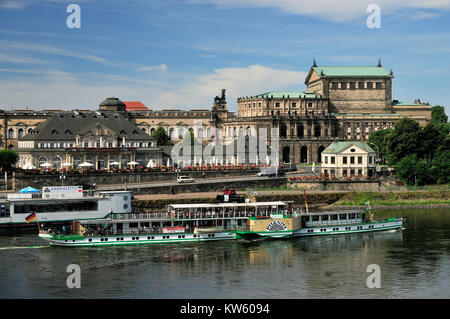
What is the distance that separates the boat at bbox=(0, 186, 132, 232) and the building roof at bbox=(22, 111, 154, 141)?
51616 mm

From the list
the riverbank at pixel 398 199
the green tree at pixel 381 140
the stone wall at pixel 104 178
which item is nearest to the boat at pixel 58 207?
the stone wall at pixel 104 178

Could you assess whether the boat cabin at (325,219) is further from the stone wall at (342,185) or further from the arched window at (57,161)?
the arched window at (57,161)

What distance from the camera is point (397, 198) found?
333 ft

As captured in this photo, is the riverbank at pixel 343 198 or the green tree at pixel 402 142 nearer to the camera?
the riverbank at pixel 343 198

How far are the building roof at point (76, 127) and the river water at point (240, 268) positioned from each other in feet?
194

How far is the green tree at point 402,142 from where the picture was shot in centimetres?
11950

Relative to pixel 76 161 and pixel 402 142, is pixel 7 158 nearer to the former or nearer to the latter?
pixel 76 161

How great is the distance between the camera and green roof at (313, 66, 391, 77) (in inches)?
7028

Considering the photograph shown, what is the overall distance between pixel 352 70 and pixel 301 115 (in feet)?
68.1

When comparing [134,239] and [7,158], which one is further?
[7,158]

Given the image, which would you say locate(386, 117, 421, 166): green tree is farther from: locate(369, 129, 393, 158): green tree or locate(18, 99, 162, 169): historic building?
locate(18, 99, 162, 169): historic building

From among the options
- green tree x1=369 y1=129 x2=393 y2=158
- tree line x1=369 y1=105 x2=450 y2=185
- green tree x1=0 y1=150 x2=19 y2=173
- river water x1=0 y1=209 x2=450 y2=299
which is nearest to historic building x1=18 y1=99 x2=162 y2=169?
green tree x1=0 y1=150 x2=19 y2=173
